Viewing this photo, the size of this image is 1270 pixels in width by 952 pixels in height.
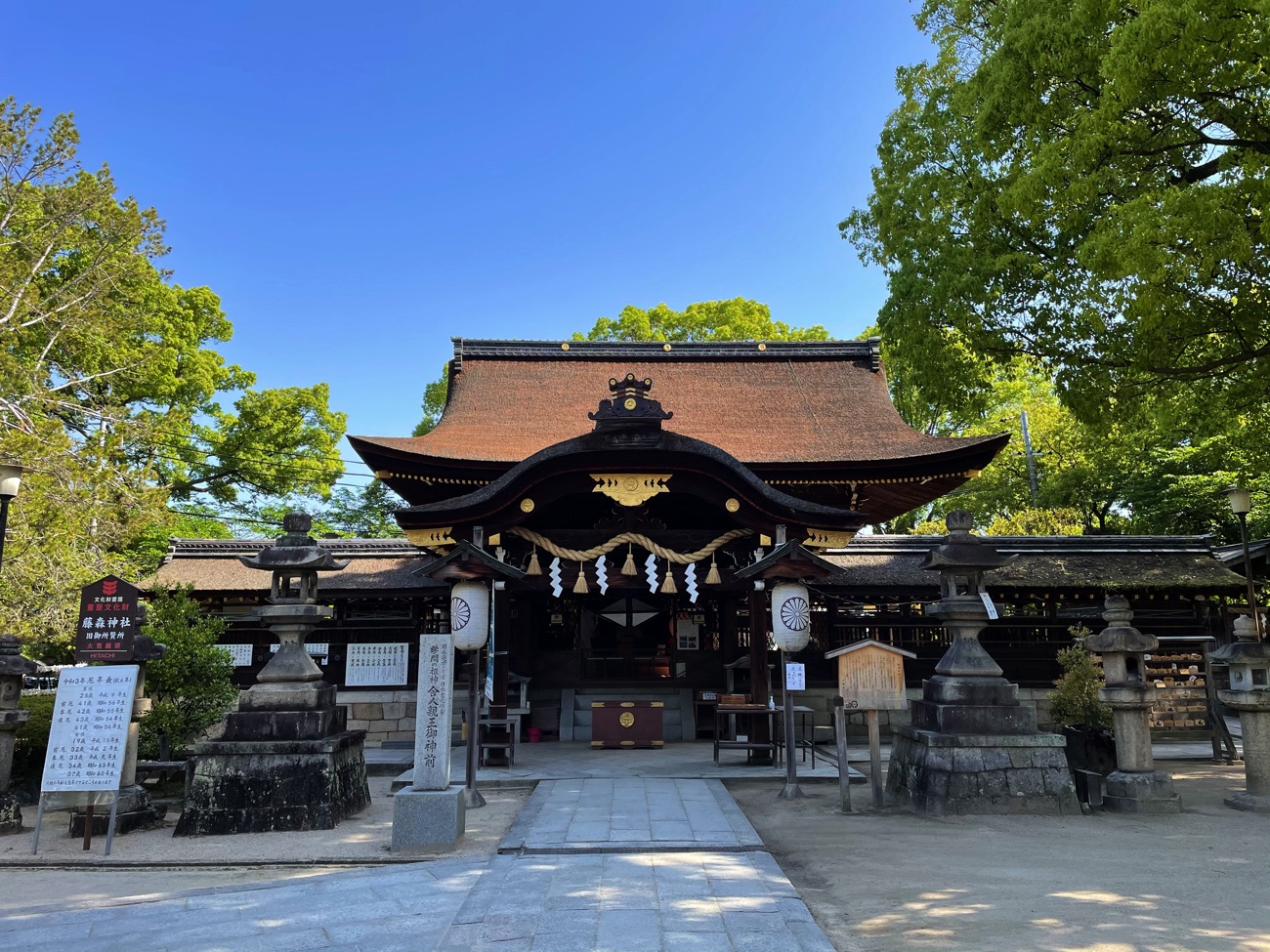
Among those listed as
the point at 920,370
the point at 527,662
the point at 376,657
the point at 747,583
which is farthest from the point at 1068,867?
the point at 376,657

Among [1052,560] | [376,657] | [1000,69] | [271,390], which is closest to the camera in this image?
[1000,69]

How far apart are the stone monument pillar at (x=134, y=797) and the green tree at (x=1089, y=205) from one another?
1011 centimetres

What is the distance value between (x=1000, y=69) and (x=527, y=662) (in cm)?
1073

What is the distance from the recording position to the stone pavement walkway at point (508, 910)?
3855mm

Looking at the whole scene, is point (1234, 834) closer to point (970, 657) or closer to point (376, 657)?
point (970, 657)

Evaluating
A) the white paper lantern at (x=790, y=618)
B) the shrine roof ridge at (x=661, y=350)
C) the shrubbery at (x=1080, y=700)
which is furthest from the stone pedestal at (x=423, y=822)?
the shrine roof ridge at (x=661, y=350)

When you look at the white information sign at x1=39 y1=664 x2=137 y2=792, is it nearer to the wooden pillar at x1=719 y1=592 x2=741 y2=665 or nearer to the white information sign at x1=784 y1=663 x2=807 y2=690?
the white information sign at x1=784 y1=663 x2=807 y2=690

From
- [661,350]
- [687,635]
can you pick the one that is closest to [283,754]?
[687,635]

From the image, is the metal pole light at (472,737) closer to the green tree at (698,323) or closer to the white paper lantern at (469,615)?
the white paper lantern at (469,615)

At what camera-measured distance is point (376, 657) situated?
12.5 metres

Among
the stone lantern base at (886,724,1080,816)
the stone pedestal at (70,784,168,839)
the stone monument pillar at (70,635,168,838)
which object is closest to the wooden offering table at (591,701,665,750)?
the stone lantern base at (886,724,1080,816)

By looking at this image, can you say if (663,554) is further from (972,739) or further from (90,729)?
(90,729)

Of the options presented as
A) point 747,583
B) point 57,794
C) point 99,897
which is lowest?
point 99,897

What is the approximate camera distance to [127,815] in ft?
22.7
